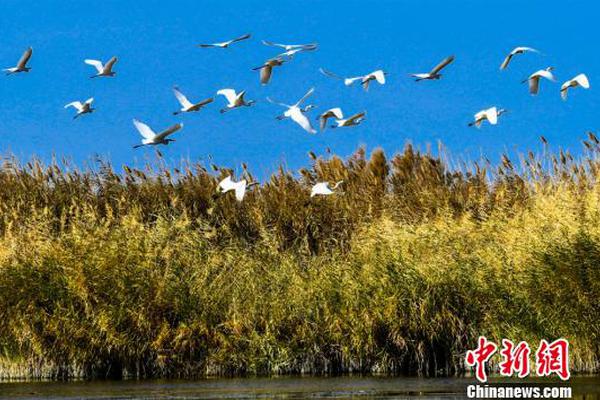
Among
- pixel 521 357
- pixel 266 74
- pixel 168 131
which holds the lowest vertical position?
pixel 521 357

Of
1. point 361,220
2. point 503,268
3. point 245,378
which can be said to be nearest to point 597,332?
point 503,268

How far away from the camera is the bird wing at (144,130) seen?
17.6 metres

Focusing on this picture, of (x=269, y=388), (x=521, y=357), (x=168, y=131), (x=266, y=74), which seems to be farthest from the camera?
(x=266, y=74)

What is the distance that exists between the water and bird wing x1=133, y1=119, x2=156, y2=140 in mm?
4671

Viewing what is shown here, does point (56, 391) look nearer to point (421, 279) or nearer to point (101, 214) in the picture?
point (421, 279)

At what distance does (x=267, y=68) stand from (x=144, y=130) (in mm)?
2822

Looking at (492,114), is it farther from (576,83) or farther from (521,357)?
(521,357)

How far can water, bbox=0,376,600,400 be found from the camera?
1202cm

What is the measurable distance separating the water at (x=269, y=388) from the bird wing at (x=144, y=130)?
184 inches

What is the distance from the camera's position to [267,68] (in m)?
19.4

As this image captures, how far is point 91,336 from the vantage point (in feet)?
49.4

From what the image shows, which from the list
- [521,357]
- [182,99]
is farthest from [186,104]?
[521,357]

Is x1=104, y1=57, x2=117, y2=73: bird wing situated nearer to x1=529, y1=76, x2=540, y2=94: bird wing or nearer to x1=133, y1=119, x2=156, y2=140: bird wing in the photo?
x1=133, y1=119, x2=156, y2=140: bird wing

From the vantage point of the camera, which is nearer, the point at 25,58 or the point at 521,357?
the point at 521,357
